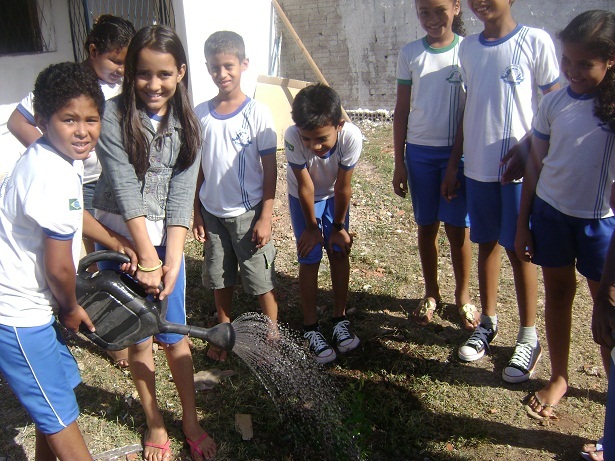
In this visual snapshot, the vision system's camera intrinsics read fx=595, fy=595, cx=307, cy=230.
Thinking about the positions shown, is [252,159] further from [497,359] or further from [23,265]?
[497,359]

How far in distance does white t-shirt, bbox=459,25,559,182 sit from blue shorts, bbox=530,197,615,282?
0.43 meters

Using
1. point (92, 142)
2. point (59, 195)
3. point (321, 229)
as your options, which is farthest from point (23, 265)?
point (321, 229)

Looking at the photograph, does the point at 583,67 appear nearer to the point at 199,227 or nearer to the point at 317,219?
the point at 317,219

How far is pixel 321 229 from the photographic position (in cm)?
347

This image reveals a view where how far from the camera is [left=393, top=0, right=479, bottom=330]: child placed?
329cm

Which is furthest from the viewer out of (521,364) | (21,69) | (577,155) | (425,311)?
(21,69)

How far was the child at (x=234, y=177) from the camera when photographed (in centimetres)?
308

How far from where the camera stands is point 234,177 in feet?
10.3

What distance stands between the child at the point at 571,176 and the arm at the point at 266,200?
1.25 meters

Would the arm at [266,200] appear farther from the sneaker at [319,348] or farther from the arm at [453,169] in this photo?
the arm at [453,169]

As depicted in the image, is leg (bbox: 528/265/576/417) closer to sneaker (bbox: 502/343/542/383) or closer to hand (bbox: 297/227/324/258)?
sneaker (bbox: 502/343/542/383)

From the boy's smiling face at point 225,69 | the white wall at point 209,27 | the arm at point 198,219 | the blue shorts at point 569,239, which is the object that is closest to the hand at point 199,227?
the arm at point 198,219

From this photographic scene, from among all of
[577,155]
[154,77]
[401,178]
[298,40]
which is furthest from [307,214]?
[298,40]

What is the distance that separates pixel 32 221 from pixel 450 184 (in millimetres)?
2213
